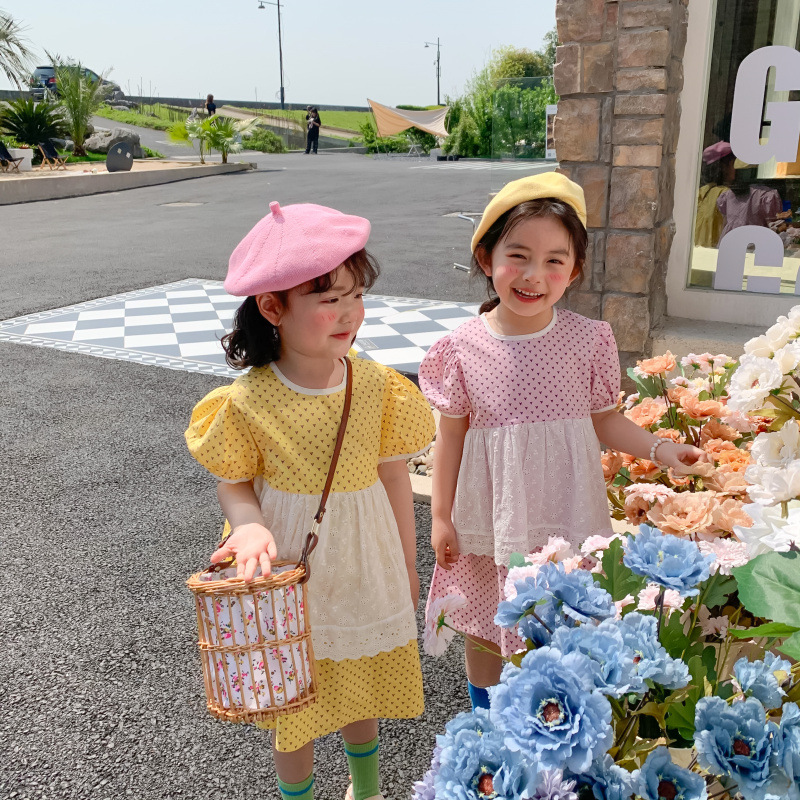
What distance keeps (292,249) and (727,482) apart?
2.97 ft

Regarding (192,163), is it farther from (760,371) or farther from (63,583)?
(760,371)

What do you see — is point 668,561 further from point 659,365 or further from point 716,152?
point 716,152

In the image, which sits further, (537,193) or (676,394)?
(676,394)

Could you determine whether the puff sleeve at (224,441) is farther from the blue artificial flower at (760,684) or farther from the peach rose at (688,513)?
the blue artificial flower at (760,684)

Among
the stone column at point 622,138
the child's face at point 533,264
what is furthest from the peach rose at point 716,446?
the stone column at point 622,138

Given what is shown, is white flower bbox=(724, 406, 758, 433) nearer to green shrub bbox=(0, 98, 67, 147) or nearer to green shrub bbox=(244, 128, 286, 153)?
green shrub bbox=(0, 98, 67, 147)

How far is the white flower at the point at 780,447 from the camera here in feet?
3.35

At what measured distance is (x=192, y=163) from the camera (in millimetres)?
21453

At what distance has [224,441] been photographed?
150 centimetres

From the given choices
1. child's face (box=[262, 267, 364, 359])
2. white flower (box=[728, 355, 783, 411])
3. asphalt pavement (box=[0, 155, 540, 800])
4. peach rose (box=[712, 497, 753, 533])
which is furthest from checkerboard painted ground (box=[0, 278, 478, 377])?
white flower (box=[728, 355, 783, 411])

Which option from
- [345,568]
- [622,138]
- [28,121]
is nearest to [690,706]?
[345,568]

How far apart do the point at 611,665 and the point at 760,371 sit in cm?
52

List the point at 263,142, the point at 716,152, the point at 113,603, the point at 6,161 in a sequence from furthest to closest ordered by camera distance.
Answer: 1. the point at 263,142
2. the point at 6,161
3. the point at 716,152
4. the point at 113,603

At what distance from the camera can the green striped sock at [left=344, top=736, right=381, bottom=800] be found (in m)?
1.68
